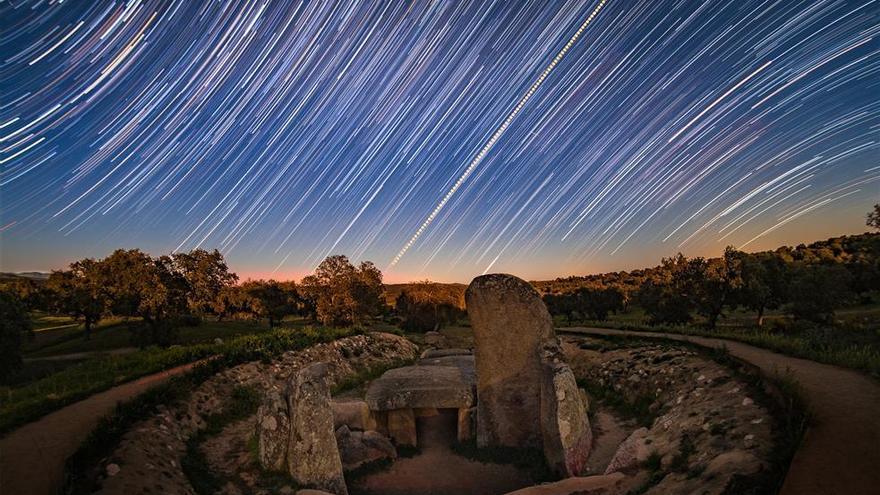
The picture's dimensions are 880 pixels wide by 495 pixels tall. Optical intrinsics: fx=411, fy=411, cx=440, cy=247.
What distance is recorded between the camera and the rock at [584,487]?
8758mm

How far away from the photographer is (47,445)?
31.6 ft

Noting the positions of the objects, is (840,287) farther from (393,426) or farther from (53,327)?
(53,327)

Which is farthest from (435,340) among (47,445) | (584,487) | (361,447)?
(47,445)

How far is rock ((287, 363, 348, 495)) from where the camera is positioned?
395 inches

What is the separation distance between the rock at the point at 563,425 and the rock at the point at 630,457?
0.84 m

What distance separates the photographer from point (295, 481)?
9.99m

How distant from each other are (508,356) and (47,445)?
40.0 feet

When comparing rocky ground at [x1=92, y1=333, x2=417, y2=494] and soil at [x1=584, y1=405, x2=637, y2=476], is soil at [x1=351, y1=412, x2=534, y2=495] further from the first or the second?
rocky ground at [x1=92, y1=333, x2=417, y2=494]

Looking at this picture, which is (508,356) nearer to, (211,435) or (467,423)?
(467,423)

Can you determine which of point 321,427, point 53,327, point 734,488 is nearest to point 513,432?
point 321,427

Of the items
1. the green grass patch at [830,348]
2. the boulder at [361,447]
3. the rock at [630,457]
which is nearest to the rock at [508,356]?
the rock at [630,457]

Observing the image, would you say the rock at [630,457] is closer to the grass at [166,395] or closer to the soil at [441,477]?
the soil at [441,477]

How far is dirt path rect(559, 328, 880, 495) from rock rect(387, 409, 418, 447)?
10.3 metres

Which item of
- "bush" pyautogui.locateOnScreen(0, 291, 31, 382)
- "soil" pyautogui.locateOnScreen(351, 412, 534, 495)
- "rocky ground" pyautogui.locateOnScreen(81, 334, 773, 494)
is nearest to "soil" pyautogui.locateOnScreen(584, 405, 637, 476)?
"rocky ground" pyautogui.locateOnScreen(81, 334, 773, 494)
